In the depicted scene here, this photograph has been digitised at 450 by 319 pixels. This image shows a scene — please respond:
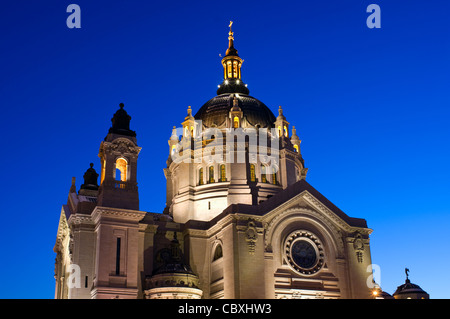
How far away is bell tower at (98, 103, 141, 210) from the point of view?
50.8 metres

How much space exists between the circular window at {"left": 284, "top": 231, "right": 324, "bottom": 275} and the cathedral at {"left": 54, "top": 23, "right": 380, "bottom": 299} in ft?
0.29

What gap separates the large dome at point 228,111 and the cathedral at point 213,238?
3987 millimetres

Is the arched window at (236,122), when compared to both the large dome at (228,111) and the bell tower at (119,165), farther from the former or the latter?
the bell tower at (119,165)

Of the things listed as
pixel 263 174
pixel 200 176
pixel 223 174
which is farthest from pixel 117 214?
pixel 263 174

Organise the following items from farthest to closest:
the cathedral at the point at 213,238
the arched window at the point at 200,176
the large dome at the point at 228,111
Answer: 1. the large dome at the point at 228,111
2. the arched window at the point at 200,176
3. the cathedral at the point at 213,238

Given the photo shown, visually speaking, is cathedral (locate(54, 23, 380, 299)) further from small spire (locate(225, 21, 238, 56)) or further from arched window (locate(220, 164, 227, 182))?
small spire (locate(225, 21, 238, 56))

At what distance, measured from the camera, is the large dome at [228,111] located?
67375 millimetres

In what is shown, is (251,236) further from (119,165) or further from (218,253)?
(119,165)

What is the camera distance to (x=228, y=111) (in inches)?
2660

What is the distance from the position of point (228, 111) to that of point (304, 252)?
2104cm

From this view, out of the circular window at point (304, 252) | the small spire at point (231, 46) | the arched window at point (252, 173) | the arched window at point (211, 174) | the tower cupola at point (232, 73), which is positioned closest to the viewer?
the circular window at point (304, 252)

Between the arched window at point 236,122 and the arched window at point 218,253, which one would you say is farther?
the arched window at point 236,122

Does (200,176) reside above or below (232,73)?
below

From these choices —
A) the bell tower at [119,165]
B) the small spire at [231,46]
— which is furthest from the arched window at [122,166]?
the small spire at [231,46]
